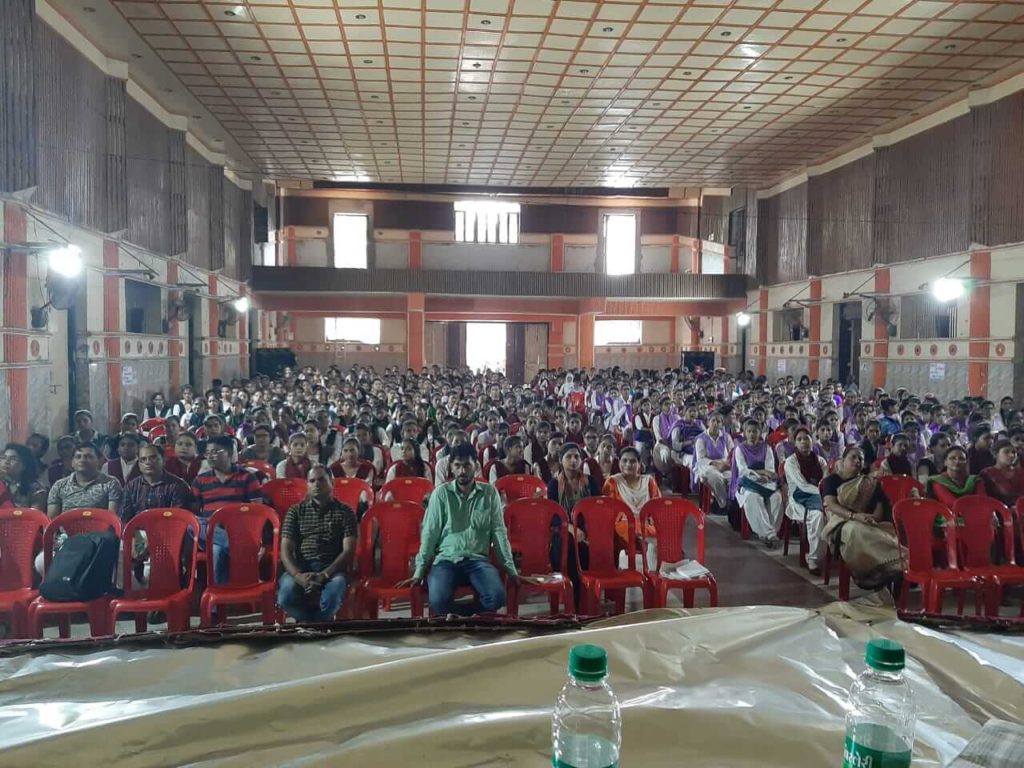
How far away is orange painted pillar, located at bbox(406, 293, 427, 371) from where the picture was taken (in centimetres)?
2105

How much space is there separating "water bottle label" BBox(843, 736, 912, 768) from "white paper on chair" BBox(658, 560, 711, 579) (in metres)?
3.34

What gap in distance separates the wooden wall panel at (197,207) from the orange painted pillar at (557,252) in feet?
38.7

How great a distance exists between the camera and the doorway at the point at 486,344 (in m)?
27.4

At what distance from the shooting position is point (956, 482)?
572 cm

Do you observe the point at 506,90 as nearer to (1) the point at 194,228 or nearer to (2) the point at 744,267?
(1) the point at 194,228

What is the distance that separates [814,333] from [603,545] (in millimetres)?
15328

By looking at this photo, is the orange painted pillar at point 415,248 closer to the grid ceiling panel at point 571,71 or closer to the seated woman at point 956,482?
the grid ceiling panel at point 571,71

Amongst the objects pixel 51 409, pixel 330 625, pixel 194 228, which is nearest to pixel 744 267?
pixel 194 228

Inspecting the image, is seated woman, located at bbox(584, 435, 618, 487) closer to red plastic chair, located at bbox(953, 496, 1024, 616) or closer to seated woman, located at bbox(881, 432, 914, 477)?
red plastic chair, located at bbox(953, 496, 1024, 616)

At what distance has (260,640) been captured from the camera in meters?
1.84

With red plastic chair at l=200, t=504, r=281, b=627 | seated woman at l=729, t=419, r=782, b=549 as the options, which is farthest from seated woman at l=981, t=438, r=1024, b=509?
red plastic chair at l=200, t=504, r=281, b=627

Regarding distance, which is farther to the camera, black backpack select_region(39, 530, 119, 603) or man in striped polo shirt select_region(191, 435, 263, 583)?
man in striped polo shirt select_region(191, 435, 263, 583)

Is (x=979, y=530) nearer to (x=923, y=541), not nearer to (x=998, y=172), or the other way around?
(x=923, y=541)

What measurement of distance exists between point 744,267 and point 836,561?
16.7m
